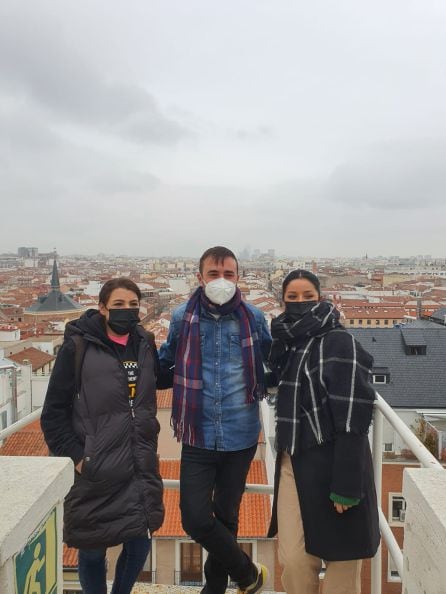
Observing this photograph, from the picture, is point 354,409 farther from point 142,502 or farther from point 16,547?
point 16,547

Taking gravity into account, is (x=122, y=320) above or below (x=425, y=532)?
above

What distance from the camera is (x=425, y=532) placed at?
142 cm

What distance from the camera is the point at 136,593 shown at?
2.97m

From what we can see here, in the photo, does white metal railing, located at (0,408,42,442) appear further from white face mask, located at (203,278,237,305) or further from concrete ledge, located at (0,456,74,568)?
white face mask, located at (203,278,237,305)

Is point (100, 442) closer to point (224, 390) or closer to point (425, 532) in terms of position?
point (224, 390)

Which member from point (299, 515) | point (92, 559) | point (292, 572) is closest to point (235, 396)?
point (299, 515)

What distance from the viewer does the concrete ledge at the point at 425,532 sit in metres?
1.33

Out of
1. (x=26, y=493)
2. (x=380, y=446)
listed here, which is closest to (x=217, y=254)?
(x=380, y=446)

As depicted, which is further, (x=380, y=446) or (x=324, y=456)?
(x=380, y=446)

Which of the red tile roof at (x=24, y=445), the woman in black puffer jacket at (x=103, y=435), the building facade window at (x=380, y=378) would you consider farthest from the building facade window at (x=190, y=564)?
the building facade window at (x=380, y=378)

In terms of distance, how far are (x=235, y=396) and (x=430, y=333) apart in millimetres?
21449

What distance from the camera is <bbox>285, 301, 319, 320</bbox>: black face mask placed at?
2268 millimetres

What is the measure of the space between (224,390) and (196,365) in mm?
171

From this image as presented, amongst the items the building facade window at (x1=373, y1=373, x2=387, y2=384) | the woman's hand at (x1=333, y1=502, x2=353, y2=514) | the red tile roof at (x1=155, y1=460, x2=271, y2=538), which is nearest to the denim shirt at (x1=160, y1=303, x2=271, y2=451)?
the woman's hand at (x1=333, y1=502, x2=353, y2=514)
